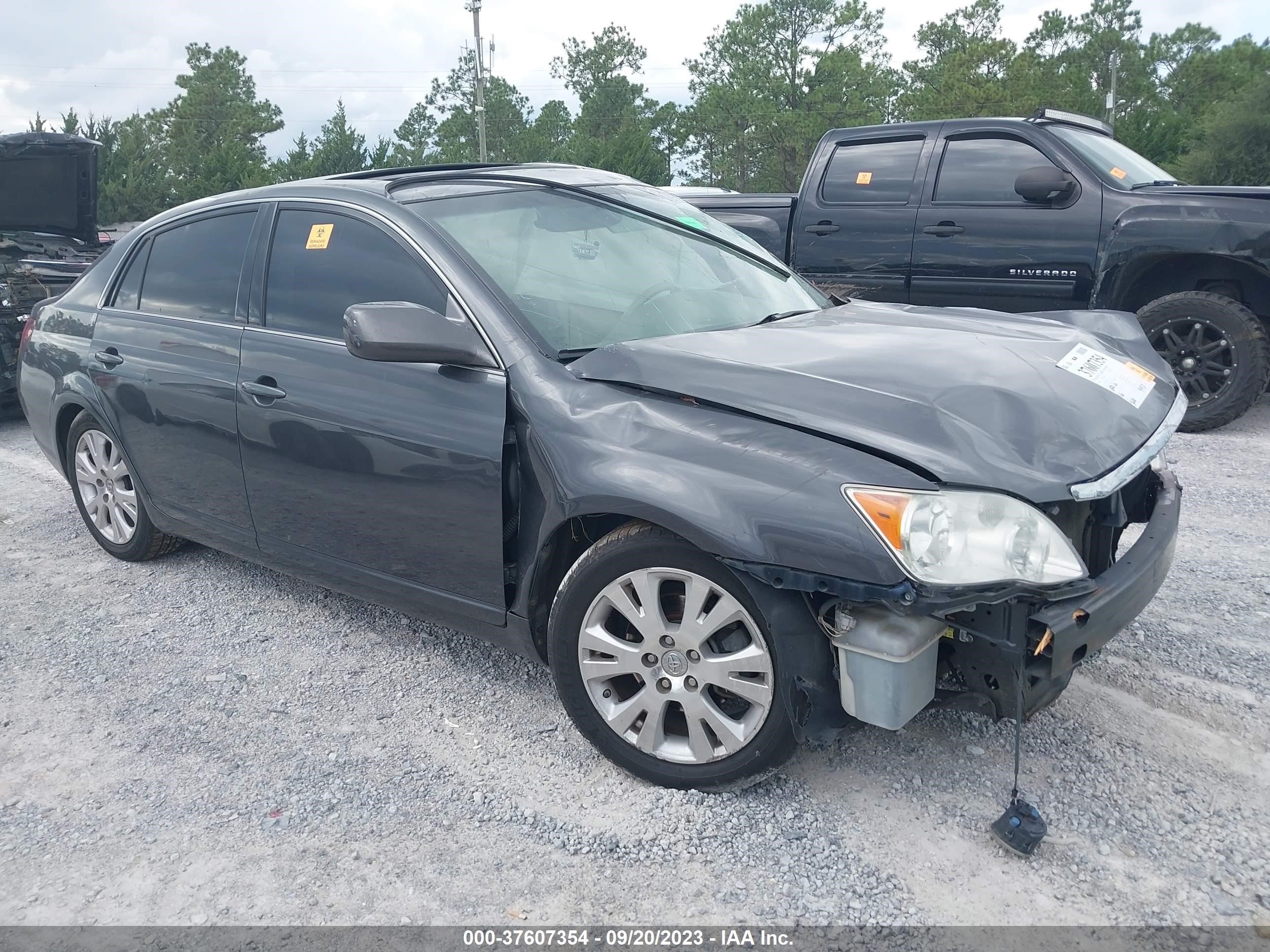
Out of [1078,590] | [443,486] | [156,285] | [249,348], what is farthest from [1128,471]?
[156,285]

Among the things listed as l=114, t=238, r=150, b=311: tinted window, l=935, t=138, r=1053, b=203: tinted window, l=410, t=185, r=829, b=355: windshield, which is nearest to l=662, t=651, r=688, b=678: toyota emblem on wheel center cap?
l=410, t=185, r=829, b=355: windshield

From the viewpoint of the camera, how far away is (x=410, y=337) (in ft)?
9.57

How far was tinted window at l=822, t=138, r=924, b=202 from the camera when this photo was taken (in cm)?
719

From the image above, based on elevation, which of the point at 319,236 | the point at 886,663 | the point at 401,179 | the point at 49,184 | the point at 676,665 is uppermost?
the point at 49,184

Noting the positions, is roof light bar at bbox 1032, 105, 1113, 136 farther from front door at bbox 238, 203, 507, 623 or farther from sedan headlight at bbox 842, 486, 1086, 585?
sedan headlight at bbox 842, 486, 1086, 585

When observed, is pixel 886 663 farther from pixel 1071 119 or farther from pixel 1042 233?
pixel 1071 119

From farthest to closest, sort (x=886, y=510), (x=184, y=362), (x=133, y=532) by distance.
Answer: (x=133, y=532) → (x=184, y=362) → (x=886, y=510)

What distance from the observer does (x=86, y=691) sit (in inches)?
140

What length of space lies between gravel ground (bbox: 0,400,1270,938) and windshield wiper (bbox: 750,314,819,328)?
53.9 inches

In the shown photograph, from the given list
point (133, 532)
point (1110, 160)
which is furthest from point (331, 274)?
point (1110, 160)

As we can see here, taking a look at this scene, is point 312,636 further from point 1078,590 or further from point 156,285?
point 1078,590

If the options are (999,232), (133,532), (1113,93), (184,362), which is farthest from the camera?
(1113,93)

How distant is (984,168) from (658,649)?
5.45m

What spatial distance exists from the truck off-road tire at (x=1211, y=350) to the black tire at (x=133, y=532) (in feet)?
17.9
